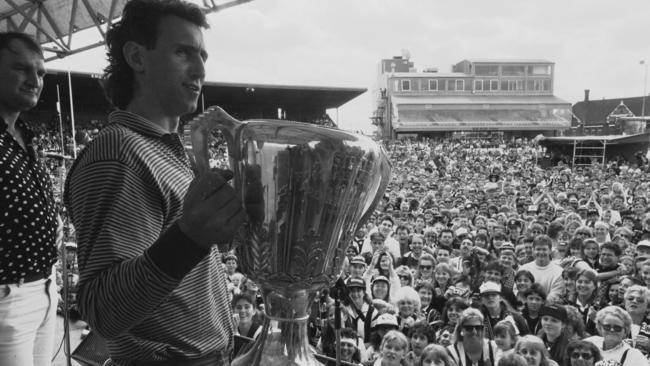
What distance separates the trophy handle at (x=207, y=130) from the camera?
75 cm

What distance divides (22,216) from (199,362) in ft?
3.05

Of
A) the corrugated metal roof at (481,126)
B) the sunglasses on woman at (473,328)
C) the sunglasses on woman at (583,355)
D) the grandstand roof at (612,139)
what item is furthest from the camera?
the corrugated metal roof at (481,126)

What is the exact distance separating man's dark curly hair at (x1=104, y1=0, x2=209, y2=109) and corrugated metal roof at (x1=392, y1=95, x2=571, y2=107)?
4678 cm

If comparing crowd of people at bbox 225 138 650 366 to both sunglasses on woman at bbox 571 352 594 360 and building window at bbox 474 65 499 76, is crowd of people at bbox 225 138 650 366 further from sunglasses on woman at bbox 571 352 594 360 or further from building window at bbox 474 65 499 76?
building window at bbox 474 65 499 76

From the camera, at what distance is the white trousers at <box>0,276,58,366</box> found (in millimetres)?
1570

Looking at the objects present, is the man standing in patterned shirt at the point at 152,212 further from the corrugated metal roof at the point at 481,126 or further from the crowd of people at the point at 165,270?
the corrugated metal roof at the point at 481,126

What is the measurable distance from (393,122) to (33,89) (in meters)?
45.5

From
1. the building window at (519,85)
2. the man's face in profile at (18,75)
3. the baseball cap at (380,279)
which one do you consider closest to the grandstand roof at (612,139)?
the baseball cap at (380,279)

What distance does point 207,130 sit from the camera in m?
0.76

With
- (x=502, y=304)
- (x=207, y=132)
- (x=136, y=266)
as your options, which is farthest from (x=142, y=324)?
(x=502, y=304)

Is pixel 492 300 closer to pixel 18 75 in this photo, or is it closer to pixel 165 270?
pixel 18 75

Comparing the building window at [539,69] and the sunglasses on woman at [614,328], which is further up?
the building window at [539,69]

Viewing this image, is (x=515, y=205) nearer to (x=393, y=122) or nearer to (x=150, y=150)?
(x=150, y=150)

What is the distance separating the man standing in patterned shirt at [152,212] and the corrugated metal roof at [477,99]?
1844 inches
